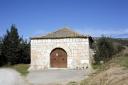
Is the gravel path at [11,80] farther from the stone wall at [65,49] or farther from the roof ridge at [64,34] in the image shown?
the roof ridge at [64,34]

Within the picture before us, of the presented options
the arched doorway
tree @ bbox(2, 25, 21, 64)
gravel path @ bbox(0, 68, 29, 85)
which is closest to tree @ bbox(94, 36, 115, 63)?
the arched doorway

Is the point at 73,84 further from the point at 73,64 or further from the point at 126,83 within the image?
the point at 73,64

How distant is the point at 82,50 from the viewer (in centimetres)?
3322

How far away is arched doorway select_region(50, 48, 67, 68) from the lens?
111 feet

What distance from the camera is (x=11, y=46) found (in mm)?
44625

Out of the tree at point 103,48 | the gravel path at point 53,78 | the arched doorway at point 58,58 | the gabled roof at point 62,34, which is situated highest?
the gabled roof at point 62,34

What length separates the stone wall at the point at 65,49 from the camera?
33125 mm

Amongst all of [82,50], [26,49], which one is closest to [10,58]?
[26,49]

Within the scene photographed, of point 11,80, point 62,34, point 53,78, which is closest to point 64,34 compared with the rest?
point 62,34

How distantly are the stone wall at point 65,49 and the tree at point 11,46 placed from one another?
10808mm

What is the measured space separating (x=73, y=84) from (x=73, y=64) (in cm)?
1599

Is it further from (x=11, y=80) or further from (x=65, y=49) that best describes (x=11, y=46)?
(x=11, y=80)

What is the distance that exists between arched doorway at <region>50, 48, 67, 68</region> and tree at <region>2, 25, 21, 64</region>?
12.1m

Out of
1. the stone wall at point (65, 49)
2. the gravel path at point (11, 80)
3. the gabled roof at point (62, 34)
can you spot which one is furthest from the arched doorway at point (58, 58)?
the gravel path at point (11, 80)
